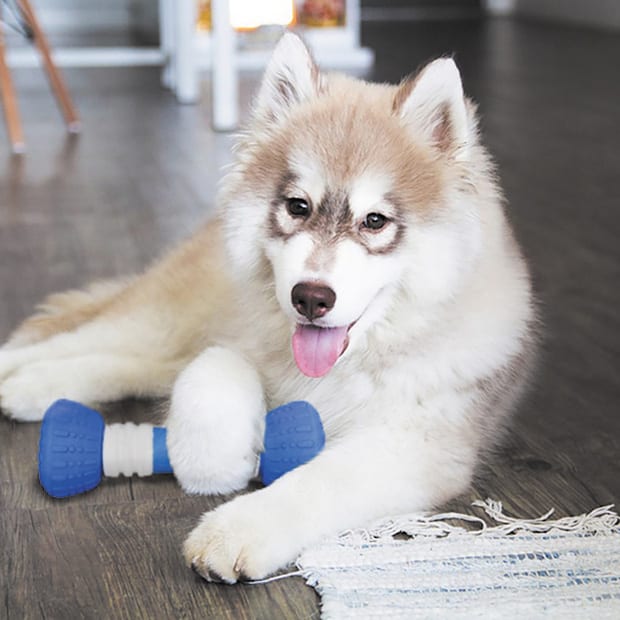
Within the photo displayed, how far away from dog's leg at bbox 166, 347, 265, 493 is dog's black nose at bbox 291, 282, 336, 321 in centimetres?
27

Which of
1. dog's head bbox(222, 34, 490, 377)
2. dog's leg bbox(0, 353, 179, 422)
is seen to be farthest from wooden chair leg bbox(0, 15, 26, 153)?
dog's head bbox(222, 34, 490, 377)

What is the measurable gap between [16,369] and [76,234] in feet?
4.98

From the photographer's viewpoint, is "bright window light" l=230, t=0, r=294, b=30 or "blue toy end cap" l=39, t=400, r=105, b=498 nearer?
"blue toy end cap" l=39, t=400, r=105, b=498

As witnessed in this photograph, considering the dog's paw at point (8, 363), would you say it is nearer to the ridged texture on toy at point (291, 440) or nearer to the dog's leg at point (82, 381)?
the dog's leg at point (82, 381)

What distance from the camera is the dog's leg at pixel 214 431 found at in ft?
5.96

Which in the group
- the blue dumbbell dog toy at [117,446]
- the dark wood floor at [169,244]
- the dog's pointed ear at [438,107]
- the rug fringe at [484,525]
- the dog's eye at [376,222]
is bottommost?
the dark wood floor at [169,244]

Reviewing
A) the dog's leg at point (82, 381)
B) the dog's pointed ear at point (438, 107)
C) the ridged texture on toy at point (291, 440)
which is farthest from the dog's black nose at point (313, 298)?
the dog's leg at point (82, 381)

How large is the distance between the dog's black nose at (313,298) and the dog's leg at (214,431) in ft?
0.88

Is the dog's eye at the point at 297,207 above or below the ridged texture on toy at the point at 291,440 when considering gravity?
above

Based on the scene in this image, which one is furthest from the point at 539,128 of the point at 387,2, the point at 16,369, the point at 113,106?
the point at 387,2

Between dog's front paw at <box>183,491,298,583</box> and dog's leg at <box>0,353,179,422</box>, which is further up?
dog's front paw at <box>183,491,298,583</box>

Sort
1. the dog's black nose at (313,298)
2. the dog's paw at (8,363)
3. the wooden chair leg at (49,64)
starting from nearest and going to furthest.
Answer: the dog's black nose at (313,298), the dog's paw at (8,363), the wooden chair leg at (49,64)

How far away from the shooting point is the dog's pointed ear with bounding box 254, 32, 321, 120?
1.84 meters

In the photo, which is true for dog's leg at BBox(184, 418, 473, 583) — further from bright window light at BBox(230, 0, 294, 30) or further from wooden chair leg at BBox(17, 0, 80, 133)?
bright window light at BBox(230, 0, 294, 30)
